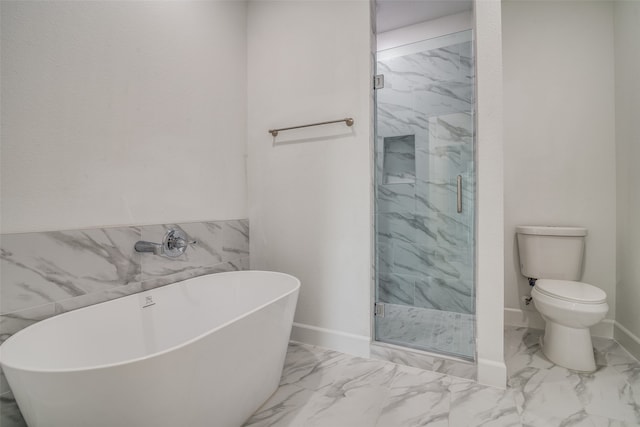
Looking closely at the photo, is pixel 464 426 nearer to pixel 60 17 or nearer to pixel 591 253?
pixel 591 253

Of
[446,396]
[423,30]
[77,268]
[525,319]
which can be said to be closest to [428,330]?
[446,396]

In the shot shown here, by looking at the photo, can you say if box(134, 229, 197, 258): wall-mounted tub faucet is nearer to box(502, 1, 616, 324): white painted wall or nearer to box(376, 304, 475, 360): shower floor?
box(376, 304, 475, 360): shower floor

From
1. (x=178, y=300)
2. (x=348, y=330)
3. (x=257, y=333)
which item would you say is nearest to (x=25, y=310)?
(x=178, y=300)

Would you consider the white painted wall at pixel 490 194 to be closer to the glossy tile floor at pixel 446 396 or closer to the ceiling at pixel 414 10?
the glossy tile floor at pixel 446 396

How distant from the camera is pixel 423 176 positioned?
71.0 inches

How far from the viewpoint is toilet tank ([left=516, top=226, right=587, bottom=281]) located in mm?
1874

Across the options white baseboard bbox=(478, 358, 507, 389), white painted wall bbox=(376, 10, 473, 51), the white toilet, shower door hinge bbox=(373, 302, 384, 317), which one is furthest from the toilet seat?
white painted wall bbox=(376, 10, 473, 51)

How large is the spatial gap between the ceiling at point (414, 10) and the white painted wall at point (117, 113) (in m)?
1.14

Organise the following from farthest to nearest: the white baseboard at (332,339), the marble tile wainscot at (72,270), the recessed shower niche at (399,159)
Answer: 1. the recessed shower niche at (399,159)
2. the white baseboard at (332,339)
3. the marble tile wainscot at (72,270)

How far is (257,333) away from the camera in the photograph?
1101 millimetres

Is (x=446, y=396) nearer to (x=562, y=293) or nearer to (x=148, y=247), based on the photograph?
(x=562, y=293)

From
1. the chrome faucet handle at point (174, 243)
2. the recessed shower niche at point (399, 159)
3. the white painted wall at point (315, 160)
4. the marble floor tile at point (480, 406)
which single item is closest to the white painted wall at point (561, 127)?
the recessed shower niche at point (399, 159)

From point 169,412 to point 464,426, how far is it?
3.76 ft

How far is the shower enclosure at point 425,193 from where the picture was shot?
1.67 metres
